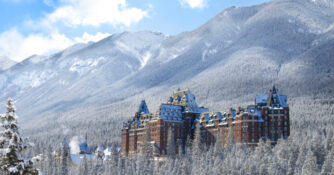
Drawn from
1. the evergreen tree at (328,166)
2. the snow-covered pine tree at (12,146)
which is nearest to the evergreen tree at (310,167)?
the evergreen tree at (328,166)

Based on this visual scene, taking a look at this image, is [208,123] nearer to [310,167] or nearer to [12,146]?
[310,167]

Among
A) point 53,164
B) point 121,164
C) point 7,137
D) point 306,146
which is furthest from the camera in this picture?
point 53,164

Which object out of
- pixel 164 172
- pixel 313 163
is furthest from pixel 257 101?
pixel 313 163

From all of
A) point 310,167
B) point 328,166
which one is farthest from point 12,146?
point 328,166

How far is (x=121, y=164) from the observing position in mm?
128000

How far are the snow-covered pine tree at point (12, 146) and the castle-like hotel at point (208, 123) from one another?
97.4 metres

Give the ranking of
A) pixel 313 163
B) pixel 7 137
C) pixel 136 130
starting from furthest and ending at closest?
pixel 136 130 → pixel 313 163 → pixel 7 137

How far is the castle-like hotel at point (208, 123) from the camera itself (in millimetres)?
131250

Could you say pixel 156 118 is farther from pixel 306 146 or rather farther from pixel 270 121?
pixel 306 146

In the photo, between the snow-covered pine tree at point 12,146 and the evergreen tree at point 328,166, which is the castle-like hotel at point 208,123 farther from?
the snow-covered pine tree at point 12,146

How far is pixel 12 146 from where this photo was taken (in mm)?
26906

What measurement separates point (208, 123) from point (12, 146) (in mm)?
121621

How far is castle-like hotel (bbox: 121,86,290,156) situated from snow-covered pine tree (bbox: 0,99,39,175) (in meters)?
97.4

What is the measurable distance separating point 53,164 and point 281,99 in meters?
80.8
